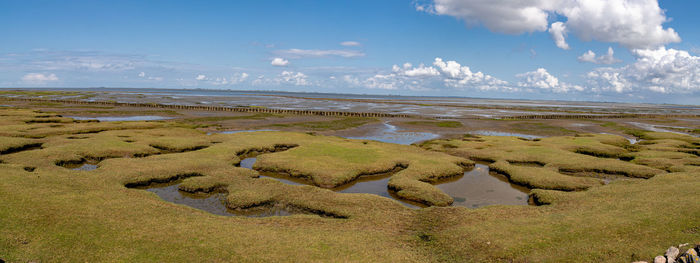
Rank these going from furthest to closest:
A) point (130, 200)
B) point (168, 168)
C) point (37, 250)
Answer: point (168, 168), point (130, 200), point (37, 250)

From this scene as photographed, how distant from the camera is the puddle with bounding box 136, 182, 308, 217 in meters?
18.3

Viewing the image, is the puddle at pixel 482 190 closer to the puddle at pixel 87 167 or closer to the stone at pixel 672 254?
the stone at pixel 672 254

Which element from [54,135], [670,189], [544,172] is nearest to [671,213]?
[670,189]

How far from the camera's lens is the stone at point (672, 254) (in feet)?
36.5

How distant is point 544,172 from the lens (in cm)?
2741

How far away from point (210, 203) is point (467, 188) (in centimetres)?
1640

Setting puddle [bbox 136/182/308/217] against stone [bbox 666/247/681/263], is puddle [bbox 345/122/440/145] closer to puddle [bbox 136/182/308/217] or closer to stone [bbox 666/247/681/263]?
puddle [bbox 136/182/308/217]

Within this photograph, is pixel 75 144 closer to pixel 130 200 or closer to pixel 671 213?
pixel 130 200

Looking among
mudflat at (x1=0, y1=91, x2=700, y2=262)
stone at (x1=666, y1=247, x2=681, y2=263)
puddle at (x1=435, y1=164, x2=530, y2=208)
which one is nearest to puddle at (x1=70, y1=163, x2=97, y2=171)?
mudflat at (x1=0, y1=91, x2=700, y2=262)

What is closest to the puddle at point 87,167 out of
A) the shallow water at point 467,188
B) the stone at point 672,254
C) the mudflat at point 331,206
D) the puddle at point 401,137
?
the mudflat at point 331,206

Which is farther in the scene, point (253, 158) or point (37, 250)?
point (253, 158)

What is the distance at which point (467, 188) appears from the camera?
25.2 m

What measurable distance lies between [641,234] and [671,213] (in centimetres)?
301

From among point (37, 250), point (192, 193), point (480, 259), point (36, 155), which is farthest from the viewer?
point (36, 155)
